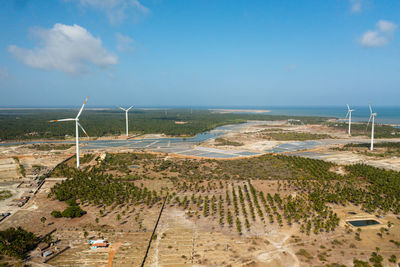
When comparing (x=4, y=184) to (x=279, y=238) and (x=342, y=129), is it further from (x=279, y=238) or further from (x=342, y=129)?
(x=342, y=129)

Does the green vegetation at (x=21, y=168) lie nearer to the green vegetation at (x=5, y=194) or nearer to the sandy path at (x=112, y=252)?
the green vegetation at (x=5, y=194)

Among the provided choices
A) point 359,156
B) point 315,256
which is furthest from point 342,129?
point 315,256

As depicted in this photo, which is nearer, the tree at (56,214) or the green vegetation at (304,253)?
the green vegetation at (304,253)

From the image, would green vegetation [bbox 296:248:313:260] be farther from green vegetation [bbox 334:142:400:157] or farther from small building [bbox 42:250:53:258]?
green vegetation [bbox 334:142:400:157]

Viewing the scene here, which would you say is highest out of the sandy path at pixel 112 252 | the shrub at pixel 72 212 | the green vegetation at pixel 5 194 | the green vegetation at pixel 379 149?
the green vegetation at pixel 379 149

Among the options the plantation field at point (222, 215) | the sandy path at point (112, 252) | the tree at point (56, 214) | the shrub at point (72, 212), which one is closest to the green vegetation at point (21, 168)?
the plantation field at point (222, 215)

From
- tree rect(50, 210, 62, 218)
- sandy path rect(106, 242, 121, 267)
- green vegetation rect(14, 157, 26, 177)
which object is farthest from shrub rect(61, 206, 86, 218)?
green vegetation rect(14, 157, 26, 177)

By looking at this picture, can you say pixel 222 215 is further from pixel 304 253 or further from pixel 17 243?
pixel 17 243

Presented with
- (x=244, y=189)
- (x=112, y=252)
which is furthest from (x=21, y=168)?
(x=244, y=189)
